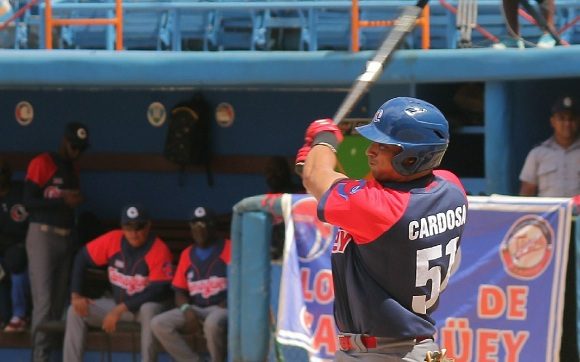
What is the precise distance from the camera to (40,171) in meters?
9.31

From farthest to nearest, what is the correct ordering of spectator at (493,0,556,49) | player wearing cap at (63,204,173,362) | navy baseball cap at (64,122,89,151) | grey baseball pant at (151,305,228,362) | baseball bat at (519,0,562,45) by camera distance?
navy baseball cap at (64,122,89,151) < player wearing cap at (63,204,173,362) < grey baseball pant at (151,305,228,362) < baseball bat at (519,0,562,45) < spectator at (493,0,556,49)

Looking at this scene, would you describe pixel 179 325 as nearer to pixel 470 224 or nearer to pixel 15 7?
pixel 470 224

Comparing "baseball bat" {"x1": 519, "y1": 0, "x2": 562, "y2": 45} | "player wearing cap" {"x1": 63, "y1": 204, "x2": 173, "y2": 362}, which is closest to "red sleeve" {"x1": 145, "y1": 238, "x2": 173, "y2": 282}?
"player wearing cap" {"x1": 63, "y1": 204, "x2": 173, "y2": 362}

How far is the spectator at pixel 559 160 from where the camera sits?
7762 mm

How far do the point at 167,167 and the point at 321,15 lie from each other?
1797 millimetres

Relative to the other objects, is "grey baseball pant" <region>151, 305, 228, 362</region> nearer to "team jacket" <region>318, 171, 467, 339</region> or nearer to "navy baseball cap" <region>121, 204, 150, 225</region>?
"navy baseball cap" <region>121, 204, 150, 225</region>

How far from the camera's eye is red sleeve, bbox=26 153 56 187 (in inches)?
366

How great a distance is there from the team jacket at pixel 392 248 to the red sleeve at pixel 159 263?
4.28m

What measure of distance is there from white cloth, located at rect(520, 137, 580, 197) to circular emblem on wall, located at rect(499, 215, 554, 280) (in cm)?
126

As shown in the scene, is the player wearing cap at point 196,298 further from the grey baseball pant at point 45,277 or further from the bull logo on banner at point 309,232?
the bull logo on banner at point 309,232

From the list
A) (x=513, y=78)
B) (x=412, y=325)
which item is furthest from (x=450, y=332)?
(x=412, y=325)

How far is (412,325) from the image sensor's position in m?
4.36

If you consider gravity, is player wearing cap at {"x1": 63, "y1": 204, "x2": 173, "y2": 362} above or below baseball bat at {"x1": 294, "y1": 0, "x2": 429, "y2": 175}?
below

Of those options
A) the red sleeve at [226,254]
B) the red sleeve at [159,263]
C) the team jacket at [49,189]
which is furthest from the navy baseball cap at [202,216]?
the team jacket at [49,189]
